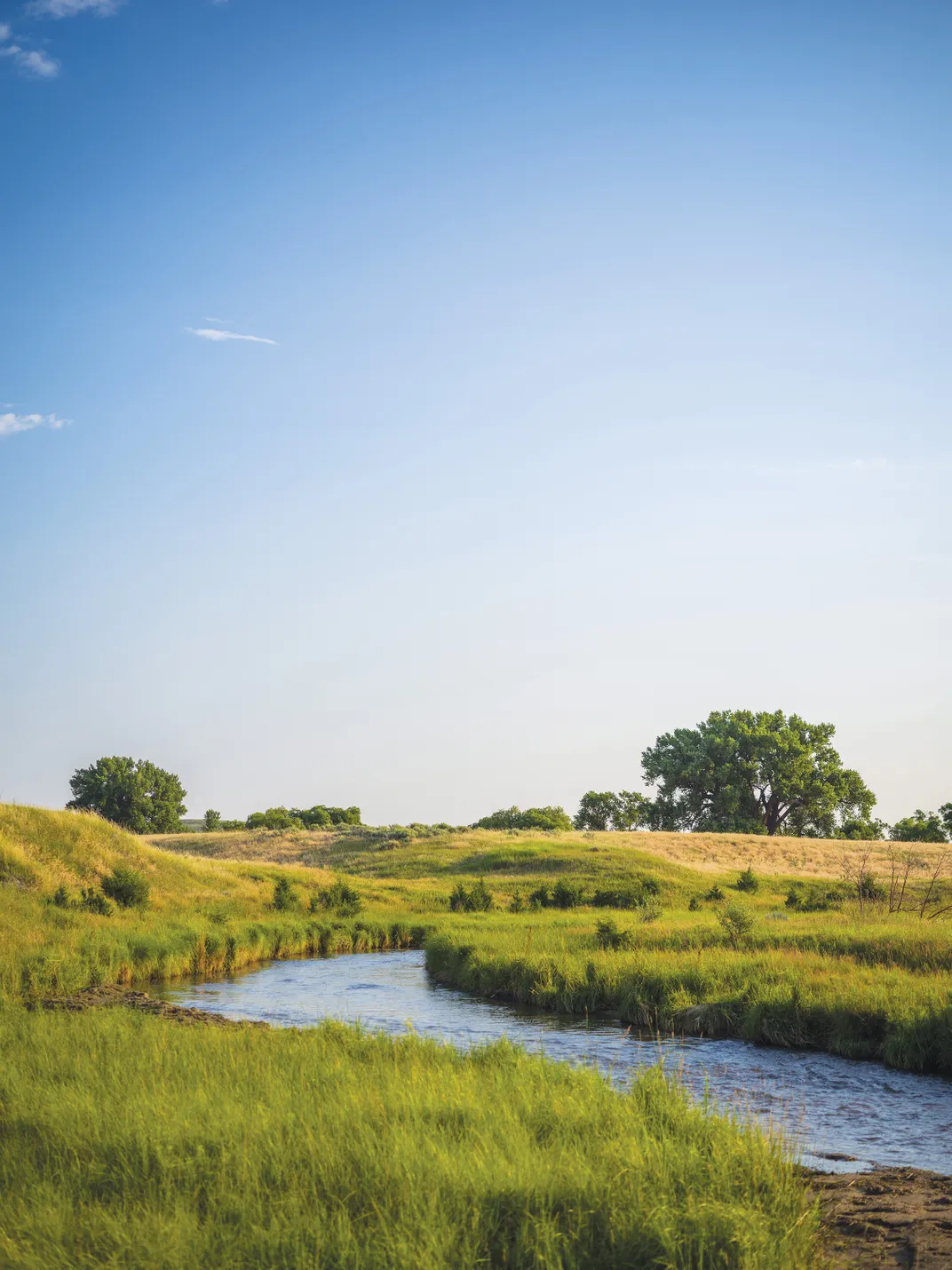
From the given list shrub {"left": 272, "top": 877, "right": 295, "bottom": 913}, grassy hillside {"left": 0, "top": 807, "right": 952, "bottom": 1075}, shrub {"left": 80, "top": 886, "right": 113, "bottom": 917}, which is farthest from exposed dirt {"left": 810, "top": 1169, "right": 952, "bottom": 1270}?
shrub {"left": 272, "top": 877, "right": 295, "bottom": 913}

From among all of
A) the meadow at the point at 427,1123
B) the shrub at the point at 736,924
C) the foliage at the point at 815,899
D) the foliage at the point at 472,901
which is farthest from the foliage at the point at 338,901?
the foliage at the point at 815,899

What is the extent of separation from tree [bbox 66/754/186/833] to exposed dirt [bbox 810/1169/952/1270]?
112m

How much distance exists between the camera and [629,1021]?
67.8ft

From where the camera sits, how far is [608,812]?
11912 cm

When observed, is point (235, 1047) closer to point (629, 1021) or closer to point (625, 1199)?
point (625, 1199)

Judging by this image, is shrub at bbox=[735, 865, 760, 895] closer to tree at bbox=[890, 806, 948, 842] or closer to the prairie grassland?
the prairie grassland

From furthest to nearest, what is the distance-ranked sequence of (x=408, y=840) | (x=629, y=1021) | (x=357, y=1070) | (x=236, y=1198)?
(x=408, y=840), (x=629, y=1021), (x=357, y=1070), (x=236, y=1198)

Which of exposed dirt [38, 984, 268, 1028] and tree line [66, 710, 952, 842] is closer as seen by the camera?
exposed dirt [38, 984, 268, 1028]

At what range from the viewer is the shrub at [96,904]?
31078 mm

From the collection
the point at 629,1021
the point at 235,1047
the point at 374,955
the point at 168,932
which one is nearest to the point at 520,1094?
the point at 235,1047

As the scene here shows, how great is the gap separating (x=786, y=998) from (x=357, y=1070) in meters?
11.2

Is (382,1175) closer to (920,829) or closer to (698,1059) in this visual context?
(698,1059)

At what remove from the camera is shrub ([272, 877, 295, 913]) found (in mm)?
40594

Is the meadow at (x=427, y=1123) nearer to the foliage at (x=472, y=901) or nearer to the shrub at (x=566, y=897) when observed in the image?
the foliage at (x=472, y=901)
